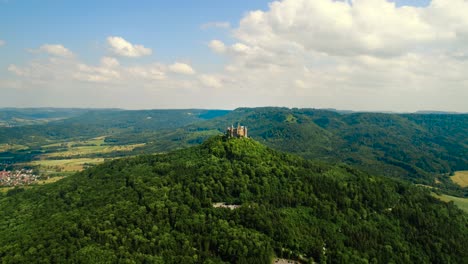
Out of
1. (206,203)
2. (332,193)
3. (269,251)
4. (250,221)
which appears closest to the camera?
(269,251)

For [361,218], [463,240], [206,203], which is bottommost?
[463,240]

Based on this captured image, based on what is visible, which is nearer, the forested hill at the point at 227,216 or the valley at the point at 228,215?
the forested hill at the point at 227,216

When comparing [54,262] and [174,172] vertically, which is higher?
[174,172]

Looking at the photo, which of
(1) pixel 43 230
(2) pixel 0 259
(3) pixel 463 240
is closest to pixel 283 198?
(3) pixel 463 240

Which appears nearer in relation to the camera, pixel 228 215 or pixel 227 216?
pixel 227 216

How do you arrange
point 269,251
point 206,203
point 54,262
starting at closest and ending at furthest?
point 54,262
point 269,251
point 206,203

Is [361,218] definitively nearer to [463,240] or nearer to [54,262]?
[463,240]

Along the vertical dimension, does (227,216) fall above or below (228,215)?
below

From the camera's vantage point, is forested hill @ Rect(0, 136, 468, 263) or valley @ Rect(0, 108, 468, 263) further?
valley @ Rect(0, 108, 468, 263)
